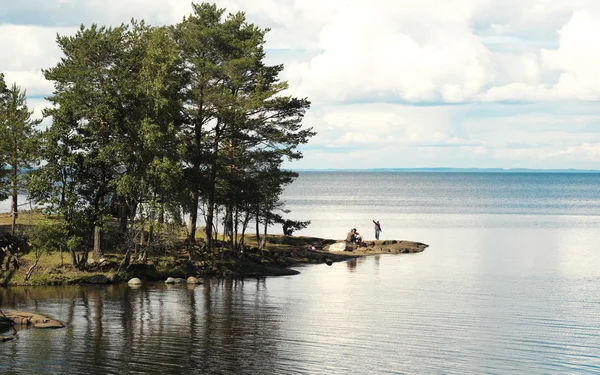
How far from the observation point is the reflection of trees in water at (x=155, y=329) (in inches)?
1212

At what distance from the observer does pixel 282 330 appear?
38.2 m

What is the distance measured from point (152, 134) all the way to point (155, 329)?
18486 mm

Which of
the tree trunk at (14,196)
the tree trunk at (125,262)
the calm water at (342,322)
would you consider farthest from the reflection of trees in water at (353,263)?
the tree trunk at (14,196)

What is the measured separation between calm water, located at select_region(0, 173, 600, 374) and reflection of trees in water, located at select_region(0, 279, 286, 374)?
8 cm

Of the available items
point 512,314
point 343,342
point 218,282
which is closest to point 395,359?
point 343,342

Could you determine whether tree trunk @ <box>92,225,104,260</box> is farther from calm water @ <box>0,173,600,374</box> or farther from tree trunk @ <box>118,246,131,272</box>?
calm water @ <box>0,173,600,374</box>

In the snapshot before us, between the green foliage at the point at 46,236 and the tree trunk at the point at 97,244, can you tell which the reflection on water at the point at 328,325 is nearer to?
the green foliage at the point at 46,236

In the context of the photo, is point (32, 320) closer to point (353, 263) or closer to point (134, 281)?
point (134, 281)

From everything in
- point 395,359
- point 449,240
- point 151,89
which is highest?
point 151,89

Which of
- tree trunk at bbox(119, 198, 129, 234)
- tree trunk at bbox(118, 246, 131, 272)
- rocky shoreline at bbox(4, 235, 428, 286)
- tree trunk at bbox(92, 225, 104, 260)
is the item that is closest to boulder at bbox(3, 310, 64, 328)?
rocky shoreline at bbox(4, 235, 428, 286)

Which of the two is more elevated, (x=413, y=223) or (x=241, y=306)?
(x=413, y=223)

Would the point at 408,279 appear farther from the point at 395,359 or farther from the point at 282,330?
the point at 395,359

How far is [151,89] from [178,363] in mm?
28256

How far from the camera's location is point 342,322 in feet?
132
